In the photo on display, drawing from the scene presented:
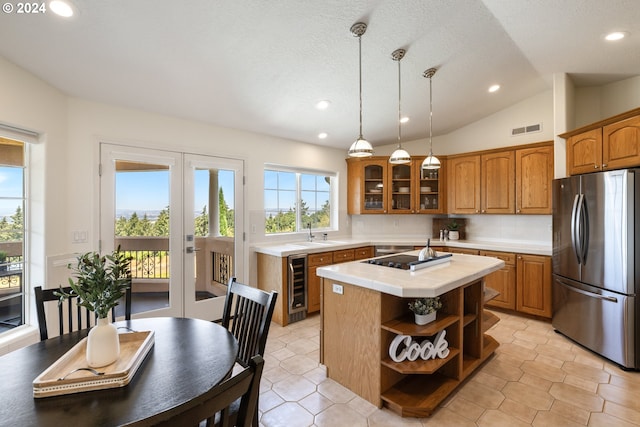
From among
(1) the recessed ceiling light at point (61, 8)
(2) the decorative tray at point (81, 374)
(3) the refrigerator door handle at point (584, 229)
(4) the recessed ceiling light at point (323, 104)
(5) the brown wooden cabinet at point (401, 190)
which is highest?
(4) the recessed ceiling light at point (323, 104)

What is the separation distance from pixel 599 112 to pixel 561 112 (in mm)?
652

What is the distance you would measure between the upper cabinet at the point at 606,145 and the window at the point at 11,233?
513 cm

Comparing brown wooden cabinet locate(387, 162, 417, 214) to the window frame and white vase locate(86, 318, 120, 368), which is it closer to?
the window frame

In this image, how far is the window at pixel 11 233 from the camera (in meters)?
2.28

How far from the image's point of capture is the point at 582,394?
225cm

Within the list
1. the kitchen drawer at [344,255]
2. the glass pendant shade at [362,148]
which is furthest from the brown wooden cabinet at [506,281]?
the glass pendant shade at [362,148]

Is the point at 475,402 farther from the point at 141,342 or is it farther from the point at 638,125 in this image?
the point at 638,125

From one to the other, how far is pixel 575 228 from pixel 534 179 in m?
1.13

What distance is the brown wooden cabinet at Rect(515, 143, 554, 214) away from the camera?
3.81m

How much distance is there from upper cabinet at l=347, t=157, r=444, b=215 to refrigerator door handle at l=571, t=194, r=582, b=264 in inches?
75.3

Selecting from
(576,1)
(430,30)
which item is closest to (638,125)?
(576,1)

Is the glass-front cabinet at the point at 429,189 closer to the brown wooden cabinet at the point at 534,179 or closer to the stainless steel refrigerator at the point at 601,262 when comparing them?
the brown wooden cabinet at the point at 534,179

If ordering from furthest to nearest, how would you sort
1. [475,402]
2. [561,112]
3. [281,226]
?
A: [281,226], [561,112], [475,402]

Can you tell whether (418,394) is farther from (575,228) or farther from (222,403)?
(575,228)
